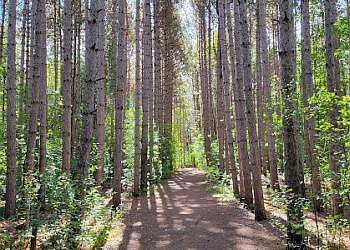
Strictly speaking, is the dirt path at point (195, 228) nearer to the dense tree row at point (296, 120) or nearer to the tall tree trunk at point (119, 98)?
the dense tree row at point (296, 120)

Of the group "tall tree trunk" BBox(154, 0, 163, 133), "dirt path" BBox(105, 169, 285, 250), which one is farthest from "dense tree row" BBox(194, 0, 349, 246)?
"tall tree trunk" BBox(154, 0, 163, 133)

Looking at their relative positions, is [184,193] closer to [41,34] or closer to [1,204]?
[1,204]

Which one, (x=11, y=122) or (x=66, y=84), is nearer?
(x=11, y=122)

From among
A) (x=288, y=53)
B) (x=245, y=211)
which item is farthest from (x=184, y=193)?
(x=288, y=53)

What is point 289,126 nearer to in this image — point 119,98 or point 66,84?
point 66,84

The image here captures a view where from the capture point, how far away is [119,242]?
5613 mm

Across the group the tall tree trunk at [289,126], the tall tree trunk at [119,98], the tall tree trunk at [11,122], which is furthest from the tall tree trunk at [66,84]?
the tall tree trunk at [289,126]

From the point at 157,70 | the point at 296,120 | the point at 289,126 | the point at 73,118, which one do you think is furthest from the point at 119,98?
the point at 157,70

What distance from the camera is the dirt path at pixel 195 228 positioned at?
17.2 feet

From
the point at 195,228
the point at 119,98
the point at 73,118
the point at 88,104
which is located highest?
the point at 119,98

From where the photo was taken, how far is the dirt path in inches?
207

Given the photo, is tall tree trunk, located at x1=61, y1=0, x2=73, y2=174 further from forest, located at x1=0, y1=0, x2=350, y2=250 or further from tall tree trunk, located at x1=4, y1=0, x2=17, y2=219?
tall tree trunk, located at x1=4, y1=0, x2=17, y2=219

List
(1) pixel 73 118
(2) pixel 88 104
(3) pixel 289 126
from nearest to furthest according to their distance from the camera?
(3) pixel 289 126 → (2) pixel 88 104 → (1) pixel 73 118

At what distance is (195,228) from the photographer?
20.3 feet
